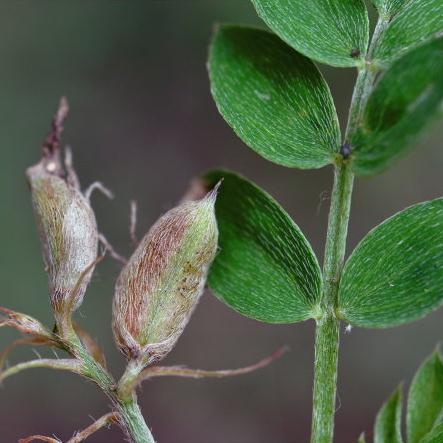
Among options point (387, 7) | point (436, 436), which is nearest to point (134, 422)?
point (436, 436)

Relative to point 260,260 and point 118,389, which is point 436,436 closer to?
point 260,260

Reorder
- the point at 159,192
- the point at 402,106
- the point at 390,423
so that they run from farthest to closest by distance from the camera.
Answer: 1. the point at 159,192
2. the point at 390,423
3. the point at 402,106

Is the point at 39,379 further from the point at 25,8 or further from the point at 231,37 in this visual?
the point at 231,37

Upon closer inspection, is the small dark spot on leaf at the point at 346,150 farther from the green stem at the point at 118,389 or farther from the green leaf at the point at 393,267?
the green stem at the point at 118,389

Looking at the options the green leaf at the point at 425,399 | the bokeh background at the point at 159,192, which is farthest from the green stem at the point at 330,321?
the bokeh background at the point at 159,192

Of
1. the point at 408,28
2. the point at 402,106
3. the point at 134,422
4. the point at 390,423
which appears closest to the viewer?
the point at 402,106

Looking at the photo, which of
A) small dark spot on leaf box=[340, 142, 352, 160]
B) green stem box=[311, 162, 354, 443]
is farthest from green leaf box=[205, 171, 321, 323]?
small dark spot on leaf box=[340, 142, 352, 160]

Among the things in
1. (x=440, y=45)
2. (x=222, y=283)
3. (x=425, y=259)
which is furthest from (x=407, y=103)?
(x=222, y=283)
